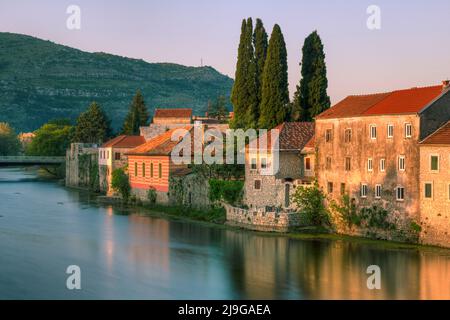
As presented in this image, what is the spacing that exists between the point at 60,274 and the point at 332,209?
1731cm

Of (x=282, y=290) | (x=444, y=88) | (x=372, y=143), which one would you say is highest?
(x=444, y=88)

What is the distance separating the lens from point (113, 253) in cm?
4378

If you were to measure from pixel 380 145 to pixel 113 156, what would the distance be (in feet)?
136

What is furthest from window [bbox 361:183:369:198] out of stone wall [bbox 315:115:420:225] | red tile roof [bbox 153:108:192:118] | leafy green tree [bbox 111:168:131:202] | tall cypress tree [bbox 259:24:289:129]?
red tile roof [bbox 153:108:192:118]

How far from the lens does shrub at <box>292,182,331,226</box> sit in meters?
48.8

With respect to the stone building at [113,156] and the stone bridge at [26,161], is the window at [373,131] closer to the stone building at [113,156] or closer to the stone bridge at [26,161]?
the stone building at [113,156]

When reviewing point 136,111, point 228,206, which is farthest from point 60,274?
point 136,111

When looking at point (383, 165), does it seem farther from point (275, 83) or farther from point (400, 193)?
point (275, 83)

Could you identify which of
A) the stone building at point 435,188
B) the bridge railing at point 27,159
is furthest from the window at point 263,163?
the bridge railing at point 27,159

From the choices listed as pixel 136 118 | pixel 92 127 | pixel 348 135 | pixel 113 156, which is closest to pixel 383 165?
pixel 348 135

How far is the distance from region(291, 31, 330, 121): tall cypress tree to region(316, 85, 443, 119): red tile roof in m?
10.1

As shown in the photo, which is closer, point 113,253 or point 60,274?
point 60,274

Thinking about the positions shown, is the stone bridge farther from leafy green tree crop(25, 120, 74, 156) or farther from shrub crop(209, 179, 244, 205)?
shrub crop(209, 179, 244, 205)

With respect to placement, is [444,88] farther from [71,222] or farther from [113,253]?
[71,222]
